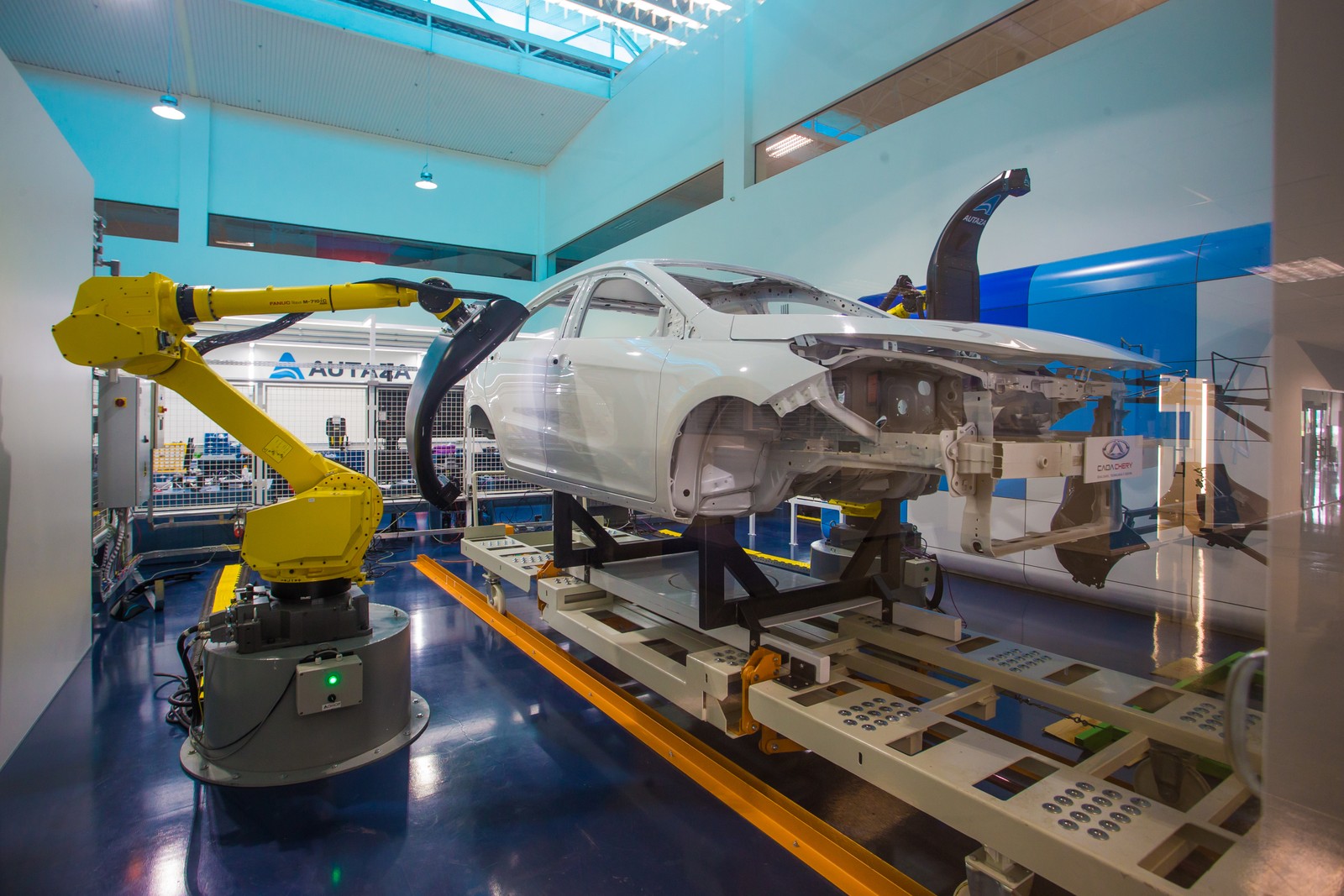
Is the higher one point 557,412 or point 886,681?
point 557,412

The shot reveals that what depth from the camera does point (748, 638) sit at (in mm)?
2648

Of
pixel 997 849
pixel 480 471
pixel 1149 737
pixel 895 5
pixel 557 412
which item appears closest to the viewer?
pixel 997 849

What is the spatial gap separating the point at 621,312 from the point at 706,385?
154 centimetres

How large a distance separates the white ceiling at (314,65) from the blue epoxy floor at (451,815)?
9.25m

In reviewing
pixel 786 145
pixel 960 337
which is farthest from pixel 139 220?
pixel 960 337

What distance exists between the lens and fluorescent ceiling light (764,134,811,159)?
727cm

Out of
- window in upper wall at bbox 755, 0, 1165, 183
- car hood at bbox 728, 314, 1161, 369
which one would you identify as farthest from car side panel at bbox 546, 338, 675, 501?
window in upper wall at bbox 755, 0, 1165, 183

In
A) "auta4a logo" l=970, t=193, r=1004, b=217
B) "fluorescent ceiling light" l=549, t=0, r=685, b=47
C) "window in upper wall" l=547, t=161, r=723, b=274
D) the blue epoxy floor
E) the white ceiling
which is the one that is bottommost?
the blue epoxy floor

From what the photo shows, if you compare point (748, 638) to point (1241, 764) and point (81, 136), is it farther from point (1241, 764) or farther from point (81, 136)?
point (81, 136)

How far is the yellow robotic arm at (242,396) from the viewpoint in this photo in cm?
251

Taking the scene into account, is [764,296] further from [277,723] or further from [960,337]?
[277,723]

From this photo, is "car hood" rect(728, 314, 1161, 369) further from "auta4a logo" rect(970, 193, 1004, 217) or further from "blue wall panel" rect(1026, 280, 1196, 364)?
"auta4a logo" rect(970, 193, 1004, 217)

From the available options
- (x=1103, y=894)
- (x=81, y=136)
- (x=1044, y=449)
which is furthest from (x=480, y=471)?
(x=81, y=136)

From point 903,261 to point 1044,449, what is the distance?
4526 mm
